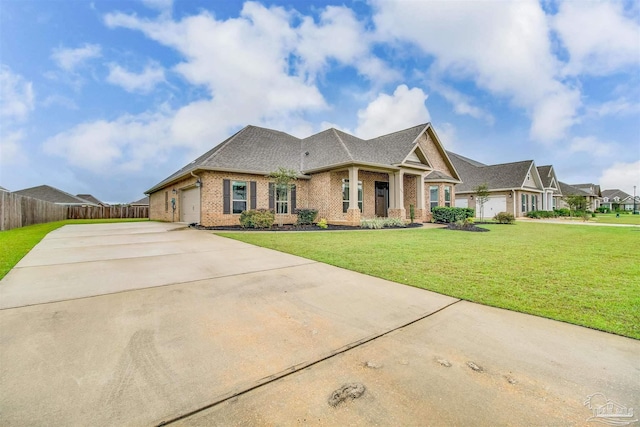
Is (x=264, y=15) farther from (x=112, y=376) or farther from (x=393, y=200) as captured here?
(x=112, y=376)

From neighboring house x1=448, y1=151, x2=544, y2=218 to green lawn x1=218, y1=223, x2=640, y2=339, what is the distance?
20.7 metres

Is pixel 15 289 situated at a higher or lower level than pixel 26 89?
lower

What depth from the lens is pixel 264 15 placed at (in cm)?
1293

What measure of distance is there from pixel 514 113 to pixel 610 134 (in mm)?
7498

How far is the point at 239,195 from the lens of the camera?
597 inches

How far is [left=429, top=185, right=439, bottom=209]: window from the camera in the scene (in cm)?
2070

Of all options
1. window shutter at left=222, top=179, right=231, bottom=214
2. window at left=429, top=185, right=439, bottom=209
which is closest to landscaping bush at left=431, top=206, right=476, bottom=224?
window at left=429, top=185, right=439, bottom=209

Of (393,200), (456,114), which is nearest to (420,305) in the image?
(393,200)

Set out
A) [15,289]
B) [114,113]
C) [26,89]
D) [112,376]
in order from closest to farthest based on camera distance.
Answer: [112,376] < [15,289] < [26,89] < [114,113]

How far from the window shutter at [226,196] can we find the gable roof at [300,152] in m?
0.86

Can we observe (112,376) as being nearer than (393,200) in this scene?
Yes

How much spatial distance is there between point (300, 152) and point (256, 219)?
738cm

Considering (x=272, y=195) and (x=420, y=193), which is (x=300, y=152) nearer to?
(x=272, y=195)

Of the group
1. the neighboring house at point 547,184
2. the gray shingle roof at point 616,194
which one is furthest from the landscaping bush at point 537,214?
the gray shingle roof at point 616,194
